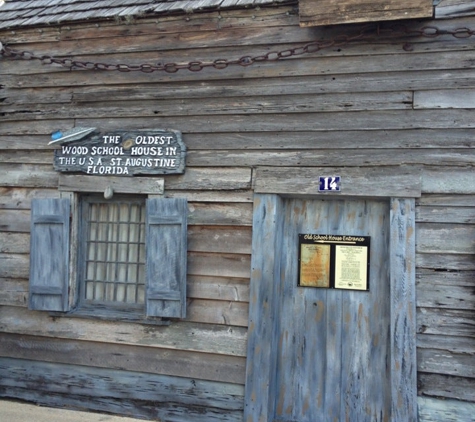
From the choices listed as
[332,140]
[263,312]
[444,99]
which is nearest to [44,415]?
[263,312]

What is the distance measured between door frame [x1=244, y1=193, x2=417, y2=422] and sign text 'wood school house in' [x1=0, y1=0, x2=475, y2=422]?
0.06 ft

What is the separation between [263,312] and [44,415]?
2448 mm

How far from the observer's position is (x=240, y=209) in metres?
5.57

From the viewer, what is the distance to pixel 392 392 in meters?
4.98

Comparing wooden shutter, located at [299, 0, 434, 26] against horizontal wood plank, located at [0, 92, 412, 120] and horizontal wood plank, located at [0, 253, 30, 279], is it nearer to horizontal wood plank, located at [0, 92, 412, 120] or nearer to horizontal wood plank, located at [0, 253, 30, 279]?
horizontal wood plank, located at [0, 92, 412, 120]

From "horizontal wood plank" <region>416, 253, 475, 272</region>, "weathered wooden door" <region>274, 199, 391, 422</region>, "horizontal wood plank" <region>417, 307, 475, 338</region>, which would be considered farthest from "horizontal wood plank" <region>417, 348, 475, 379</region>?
"horizontal wood plank" <region>416, 253, 475, 272</region>

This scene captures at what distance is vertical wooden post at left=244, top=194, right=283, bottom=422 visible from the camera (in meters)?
5.34

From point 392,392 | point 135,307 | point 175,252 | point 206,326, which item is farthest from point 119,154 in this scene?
point 392,392

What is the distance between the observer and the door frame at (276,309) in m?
4.96

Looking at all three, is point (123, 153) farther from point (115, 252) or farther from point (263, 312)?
point (263, 312)

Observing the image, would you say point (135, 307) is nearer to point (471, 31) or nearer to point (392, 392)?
point (392, 392)

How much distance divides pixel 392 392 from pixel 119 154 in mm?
3450

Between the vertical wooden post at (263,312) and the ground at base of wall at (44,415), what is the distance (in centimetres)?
129

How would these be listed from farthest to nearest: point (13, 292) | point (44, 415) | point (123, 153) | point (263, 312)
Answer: point (13, 292)
point (123, 153)
point (44, 415)
point (263, 312)
